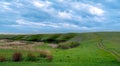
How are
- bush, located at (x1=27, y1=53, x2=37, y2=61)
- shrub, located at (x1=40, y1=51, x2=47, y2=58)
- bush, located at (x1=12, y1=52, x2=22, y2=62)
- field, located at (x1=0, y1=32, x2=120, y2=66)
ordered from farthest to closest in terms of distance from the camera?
shrub, located at (x1=40, y1=51, x2=47, y2=58), bush, located at (x1=27, y1=53, x2=37, y2=61), bush, located at (x1=12, y1=52, x2=22, y2=62), field, located at (x1=0, y1=32, x2=120, y2=66)

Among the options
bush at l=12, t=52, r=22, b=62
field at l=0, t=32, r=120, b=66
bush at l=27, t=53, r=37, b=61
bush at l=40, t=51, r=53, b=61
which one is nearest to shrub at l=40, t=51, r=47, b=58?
bush at l=40, t=51, r=53, b=61

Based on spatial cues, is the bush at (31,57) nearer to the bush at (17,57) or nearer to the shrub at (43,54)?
the bush at (17,57)

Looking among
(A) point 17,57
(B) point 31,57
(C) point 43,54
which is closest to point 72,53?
(C) point 43,54

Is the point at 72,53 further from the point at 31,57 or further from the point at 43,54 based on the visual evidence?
the point at 31,57

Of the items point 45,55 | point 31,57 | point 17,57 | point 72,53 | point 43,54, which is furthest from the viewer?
point 72,53

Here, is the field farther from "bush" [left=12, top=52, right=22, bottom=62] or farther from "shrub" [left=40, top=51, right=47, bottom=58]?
"shrub" [left=40, top=51, right=47, bottom=58]

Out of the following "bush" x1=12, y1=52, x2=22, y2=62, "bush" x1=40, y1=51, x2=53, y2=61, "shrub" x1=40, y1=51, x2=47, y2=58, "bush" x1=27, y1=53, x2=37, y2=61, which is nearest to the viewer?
"bush" x1=12, y1=52, x2=22, y2=62

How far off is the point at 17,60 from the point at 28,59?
4.67ft

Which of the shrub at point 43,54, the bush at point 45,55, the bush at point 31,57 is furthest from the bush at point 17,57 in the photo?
the shrub at point 43,54

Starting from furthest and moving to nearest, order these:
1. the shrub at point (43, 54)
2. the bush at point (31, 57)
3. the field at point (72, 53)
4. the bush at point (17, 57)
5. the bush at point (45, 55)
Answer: the shrub at point (43, 54)
the bush at point (45, 55)
the bush at point (31, 57)
the bush at point (17, 57)
the field at point (72, 53)

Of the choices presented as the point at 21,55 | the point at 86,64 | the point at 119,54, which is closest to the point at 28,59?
the point at 21,55

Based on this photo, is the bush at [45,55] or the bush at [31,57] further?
the bush at [45,55]


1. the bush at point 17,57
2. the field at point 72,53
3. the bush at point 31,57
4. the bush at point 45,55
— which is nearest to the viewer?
the field at point 72,53

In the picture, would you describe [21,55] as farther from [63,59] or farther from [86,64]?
[86,64]
